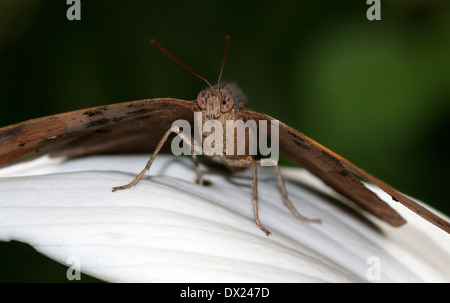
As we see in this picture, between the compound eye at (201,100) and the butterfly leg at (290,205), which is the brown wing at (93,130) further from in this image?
the butterfly leg at (290,205)

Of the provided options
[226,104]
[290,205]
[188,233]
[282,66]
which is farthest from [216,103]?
[282,66]

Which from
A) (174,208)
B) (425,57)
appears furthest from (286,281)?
(425,57)

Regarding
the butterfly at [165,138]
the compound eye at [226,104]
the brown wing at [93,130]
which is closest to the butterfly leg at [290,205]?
the butterfly at [165,138]

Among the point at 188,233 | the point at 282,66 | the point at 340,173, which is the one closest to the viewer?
the point at 188,233

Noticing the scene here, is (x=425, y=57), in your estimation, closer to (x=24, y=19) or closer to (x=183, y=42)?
(x=183, y=42)

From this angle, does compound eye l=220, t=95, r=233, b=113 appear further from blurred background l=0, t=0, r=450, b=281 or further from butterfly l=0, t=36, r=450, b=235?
blurred background l=0, t=0, r=450, b=281

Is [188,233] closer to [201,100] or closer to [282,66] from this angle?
[201,100]

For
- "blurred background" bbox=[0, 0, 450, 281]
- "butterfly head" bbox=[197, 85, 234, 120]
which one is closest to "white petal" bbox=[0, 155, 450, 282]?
"butterfly head" bbox=[197, 85, 234, 120]
